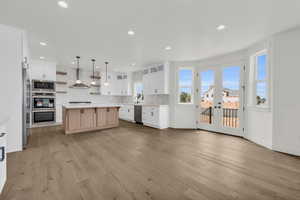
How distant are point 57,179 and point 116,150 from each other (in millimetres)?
1319

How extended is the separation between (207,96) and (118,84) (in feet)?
17.1

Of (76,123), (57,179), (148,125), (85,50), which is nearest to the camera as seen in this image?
(57,179)

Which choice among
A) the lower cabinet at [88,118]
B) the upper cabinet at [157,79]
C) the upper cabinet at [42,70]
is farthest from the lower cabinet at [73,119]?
the upper cabinet at [157,79]

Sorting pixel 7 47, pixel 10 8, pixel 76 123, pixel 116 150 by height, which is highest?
pixel 10 8

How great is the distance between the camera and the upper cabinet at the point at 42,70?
17.5 ft

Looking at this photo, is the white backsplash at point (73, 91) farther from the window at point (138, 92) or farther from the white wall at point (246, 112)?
the white wall at point (246, 112)

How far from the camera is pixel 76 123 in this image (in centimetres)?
477

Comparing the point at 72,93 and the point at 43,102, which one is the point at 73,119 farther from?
the point at 72,93

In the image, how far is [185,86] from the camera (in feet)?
18.0

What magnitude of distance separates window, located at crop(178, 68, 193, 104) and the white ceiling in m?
1.57

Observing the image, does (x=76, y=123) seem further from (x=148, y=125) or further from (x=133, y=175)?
(x=133, y=175)

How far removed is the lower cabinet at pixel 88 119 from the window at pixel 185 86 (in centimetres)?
298

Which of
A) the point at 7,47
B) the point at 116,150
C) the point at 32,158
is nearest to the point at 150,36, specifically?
the point at 116,150

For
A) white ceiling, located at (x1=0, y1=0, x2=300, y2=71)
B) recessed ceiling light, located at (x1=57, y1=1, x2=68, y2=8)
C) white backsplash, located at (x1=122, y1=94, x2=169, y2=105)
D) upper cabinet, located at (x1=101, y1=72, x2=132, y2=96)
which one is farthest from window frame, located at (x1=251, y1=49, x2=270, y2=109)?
upper cabinet, located at (x1=101, y1=72, x2=132, y2=96)
